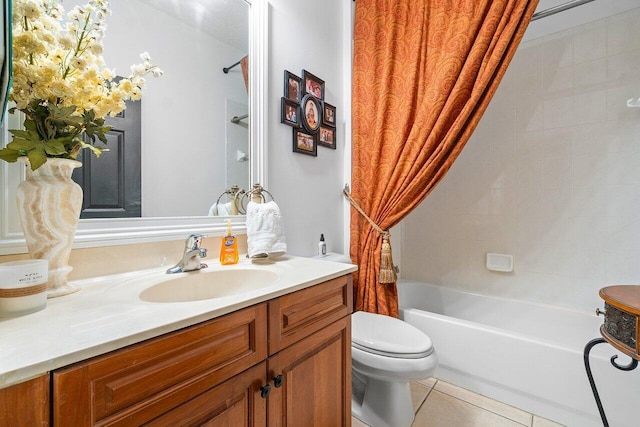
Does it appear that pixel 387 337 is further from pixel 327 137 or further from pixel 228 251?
pixel 327 137

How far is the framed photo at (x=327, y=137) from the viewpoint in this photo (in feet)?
5.36

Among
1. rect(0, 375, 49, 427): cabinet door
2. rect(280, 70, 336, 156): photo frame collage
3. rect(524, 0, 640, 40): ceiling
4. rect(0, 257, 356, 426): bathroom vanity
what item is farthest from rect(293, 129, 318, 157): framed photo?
rect(524, 0, 640, 40): ceiling

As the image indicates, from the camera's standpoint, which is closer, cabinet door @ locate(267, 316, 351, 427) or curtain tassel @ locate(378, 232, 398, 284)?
cabinet door @ locate(267, 316, 351, 427)

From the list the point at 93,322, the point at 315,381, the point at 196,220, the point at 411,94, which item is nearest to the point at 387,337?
the point at 315,381

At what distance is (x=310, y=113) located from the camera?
1518 mm

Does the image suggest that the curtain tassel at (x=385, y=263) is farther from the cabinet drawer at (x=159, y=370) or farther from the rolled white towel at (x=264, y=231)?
the cabinet drawer at (x=159, y=370)

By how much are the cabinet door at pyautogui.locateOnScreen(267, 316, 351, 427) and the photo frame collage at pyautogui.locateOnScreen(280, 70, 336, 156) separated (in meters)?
0.98

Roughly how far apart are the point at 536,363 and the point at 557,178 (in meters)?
1.24

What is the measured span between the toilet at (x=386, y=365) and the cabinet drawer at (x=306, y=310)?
0.34 m

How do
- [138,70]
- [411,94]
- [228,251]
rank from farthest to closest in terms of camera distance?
1. [411,94]
2. [228,251]
3. [138,70]

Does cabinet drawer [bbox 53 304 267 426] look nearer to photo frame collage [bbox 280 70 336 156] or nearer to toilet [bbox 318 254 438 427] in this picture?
toilet [bbox 318 254 438 427]

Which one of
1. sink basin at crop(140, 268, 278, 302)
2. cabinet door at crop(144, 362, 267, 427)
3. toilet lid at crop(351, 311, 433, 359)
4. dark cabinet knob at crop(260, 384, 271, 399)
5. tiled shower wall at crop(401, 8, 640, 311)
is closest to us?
cabinet door at crop(144, 362, 267, 427)

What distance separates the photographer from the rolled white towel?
1.07 meters

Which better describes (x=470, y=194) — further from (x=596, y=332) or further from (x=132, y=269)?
(x=132, y=269)
